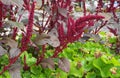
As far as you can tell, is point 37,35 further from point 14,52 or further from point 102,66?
point 102,66

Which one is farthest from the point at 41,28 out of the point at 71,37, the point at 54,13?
the point at 71,37

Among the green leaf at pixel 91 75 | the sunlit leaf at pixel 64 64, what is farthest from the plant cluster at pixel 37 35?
the green leaf at pixel 91 75

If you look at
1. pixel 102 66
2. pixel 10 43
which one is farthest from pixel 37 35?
pixel 102 66

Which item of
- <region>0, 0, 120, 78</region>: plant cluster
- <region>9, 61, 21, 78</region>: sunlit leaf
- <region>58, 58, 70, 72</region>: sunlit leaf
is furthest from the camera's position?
<region>58, 58, 70, 72</region>: sunlit leaf

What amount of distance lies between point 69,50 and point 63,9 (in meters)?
A: 0.30

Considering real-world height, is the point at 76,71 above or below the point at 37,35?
below

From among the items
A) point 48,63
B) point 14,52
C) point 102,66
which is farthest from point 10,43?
point 102,66

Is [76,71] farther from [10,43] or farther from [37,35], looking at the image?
[10,43]

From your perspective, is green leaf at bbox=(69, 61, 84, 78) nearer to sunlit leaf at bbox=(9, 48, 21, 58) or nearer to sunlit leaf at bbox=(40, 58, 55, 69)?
sunlit leaf at bbox=(40, 58, 55, 69)

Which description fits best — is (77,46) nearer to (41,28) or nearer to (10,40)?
(41,28)

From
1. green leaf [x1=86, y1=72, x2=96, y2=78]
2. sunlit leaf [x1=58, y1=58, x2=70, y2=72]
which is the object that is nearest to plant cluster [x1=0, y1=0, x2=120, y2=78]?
sunlit leaf [x1=58, y1=58, x2=70, y2=72]

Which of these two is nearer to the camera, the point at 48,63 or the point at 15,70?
the point at 15,70

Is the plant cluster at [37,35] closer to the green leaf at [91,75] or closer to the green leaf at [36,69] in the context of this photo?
the green leaf at [36,69]

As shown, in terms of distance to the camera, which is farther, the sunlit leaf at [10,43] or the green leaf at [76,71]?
the green leaf at [76,71]
